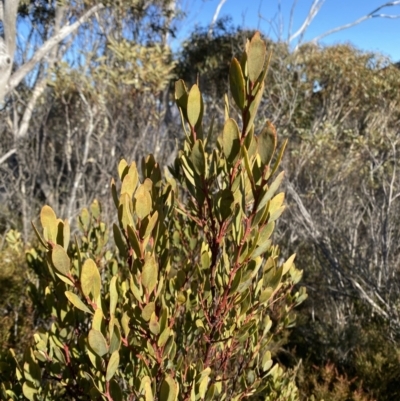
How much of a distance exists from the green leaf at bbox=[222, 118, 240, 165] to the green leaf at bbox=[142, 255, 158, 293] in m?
0.31

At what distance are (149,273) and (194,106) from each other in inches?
16.2

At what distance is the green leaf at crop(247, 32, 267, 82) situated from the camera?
80 centimetres

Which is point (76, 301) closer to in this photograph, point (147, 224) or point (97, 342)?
point (97, 342)

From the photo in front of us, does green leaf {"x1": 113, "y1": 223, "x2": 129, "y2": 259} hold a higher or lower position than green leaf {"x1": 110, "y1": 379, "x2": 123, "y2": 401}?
higher

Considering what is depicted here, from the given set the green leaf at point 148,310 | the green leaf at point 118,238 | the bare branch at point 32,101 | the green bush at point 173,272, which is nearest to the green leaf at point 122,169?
the green bush at point 173,272

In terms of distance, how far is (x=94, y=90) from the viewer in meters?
5.71

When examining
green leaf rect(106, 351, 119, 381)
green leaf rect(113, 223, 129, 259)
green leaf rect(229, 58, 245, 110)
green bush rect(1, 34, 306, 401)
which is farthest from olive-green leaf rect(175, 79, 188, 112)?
green leaf rect(106, 351, 119, 381)

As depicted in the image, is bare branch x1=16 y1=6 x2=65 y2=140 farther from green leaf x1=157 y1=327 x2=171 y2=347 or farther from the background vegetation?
green leaf x1=157 y1=327 x2=171 y2=347

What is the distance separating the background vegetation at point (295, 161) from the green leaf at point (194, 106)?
3.96 feet

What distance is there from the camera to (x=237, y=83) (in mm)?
846

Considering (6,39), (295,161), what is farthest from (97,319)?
(295,161)

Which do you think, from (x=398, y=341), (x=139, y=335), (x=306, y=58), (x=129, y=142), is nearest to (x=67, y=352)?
(x=139, y=335)

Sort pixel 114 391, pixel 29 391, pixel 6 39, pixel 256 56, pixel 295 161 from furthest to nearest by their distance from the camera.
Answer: pixel 295 161
pixel 6 39
pixel 29 391
pixel 114 391
pixel 256 56

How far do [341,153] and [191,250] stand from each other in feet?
23.4
